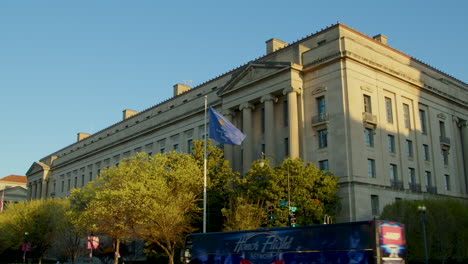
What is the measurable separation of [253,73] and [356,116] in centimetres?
1356

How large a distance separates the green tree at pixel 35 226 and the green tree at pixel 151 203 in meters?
25.0

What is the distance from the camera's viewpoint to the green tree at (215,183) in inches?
1838

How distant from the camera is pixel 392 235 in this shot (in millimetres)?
21516

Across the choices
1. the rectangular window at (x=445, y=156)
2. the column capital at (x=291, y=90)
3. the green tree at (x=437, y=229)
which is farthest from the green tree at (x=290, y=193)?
the rectangular window at (x=445, y=156)

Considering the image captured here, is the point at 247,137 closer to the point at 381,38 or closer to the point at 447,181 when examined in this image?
the point at 381,38

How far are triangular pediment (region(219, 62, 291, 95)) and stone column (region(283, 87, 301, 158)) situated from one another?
2646mm

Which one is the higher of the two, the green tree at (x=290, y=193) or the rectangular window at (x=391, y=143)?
the rectangular window at (x=391, y=143)

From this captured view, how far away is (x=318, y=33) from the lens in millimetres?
55062

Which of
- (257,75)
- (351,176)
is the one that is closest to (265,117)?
(257,75)

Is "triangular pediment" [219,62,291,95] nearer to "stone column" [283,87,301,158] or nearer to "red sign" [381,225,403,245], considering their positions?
"stone column" [283,87,301,158]

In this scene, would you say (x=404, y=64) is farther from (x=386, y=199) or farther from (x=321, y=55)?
(x=386, y=199)

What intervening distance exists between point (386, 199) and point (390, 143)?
22.0 feet

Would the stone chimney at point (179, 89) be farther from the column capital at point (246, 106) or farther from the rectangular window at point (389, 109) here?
the rectangular window at point (389, 109)

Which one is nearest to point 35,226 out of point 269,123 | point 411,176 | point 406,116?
point 269,123
